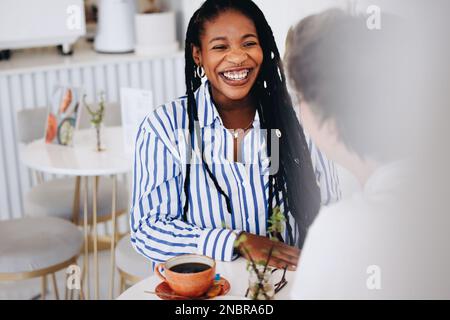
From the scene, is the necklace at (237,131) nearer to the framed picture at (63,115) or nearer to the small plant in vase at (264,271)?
the small plant in vase at (264,271)

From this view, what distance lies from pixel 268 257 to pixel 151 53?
1.58 meters

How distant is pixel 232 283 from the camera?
1.27 meters

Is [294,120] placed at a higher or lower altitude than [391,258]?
higher

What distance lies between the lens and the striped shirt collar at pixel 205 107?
1.32m

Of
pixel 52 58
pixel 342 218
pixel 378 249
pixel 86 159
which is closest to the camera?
pixel 342 218

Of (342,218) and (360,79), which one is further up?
(360,79)

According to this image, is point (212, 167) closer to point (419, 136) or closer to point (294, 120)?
point (294, 120)

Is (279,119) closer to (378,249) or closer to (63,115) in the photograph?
(378,249)

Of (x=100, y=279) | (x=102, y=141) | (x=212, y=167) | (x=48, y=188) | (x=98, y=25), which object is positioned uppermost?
(x=98, y=25)

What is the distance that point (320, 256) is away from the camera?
3.54 ft

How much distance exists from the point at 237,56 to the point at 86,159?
3.59ft

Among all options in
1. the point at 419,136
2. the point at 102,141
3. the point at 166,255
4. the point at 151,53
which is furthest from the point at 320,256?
the point at 151,53

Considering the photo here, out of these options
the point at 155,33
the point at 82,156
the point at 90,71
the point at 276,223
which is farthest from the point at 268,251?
the point at 90,71

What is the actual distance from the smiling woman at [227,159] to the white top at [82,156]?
0.78 meters
